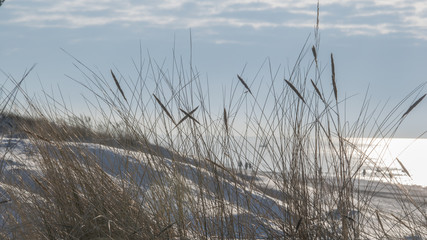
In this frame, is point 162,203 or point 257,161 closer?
point 162,203

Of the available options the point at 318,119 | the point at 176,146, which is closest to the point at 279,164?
the point at 318,119

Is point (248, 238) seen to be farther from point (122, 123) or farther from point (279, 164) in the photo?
point (122, 123)

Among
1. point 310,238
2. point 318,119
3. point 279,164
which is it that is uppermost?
point 318,119

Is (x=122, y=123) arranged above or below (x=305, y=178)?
above

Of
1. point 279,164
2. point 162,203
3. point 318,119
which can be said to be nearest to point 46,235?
point 162,203

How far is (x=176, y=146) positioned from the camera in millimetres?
2156

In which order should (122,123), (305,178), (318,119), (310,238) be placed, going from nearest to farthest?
(310,238) → (305,178) → (318,119) → (122,123)

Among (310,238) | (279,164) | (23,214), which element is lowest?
(310,238)

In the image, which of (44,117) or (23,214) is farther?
(44,117)

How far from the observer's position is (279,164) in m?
2.01

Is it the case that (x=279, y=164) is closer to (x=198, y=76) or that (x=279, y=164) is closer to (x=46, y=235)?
(x=198, y=76)

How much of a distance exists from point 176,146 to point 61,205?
55 cm

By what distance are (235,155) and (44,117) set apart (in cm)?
97

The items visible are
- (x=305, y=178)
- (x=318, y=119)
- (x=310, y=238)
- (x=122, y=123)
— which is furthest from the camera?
(x=122, y=123)
